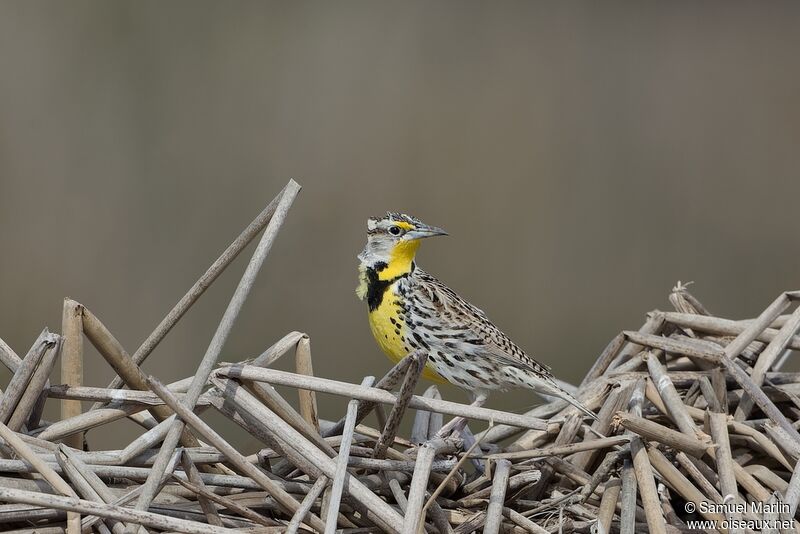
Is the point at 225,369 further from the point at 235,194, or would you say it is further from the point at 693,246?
the point at 693,246

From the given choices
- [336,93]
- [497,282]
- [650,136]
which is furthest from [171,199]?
[650,136]

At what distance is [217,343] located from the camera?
1.93m

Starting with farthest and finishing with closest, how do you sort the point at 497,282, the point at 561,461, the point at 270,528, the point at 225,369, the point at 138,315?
1. the point at 497,282
2. the point at 138,315
3. the point at 561,461
4. the point at 225,369
5. the point at 270,528

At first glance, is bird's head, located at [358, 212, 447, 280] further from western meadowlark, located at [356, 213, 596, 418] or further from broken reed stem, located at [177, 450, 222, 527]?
broken reed stem, located at [177, 450, 222, 527]

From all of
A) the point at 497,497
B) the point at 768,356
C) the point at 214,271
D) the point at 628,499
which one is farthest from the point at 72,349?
the point at 768,356

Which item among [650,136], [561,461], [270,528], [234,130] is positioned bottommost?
Result: [270,528]

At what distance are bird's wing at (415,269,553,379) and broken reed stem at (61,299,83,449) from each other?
977mm

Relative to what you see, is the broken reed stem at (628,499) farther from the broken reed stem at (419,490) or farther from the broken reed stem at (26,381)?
the broken reed stem at (26,381)

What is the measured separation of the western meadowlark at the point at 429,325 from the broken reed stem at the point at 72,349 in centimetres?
88

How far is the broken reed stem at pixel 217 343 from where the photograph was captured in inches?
69.7

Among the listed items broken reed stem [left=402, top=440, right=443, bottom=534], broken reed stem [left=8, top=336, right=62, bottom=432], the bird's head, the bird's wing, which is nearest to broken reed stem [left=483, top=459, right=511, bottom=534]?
broken reed stem [left=402, top=440, right=443, bottom=534]

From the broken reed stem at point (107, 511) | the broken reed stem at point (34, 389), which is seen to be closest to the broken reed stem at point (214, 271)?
the broken reed stem at point (34, 389)

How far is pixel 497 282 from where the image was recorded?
4.11 m

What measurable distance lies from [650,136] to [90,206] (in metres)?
2.06
